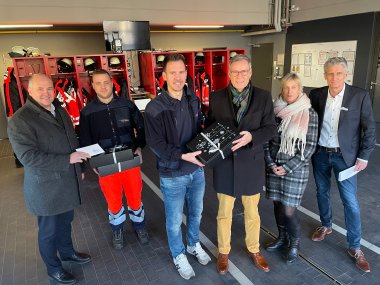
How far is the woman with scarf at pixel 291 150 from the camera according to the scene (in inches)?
82.0

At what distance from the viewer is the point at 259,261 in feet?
7.72

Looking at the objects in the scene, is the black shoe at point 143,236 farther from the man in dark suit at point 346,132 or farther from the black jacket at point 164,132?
the man in dark suit at point 346,132

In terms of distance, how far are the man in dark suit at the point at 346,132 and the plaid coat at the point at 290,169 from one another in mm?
223

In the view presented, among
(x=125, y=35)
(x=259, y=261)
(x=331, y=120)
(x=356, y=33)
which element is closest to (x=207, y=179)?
(x=259, y=261)

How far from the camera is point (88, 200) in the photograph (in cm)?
379

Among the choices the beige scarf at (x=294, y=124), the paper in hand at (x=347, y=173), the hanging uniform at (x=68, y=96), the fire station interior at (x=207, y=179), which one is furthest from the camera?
the hanging uniform at (x=68, y=96)

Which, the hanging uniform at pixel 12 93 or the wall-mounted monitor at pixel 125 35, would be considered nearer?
the hanging uniform at pixel 12 93

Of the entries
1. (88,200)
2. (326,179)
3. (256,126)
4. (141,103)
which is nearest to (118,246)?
(88,200)

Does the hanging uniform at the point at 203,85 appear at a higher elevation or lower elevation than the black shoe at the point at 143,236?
higher

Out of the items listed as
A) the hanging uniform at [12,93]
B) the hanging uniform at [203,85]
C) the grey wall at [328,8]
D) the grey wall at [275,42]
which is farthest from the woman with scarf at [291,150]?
the grey wall at [275,42]

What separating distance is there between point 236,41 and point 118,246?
28.9 ft

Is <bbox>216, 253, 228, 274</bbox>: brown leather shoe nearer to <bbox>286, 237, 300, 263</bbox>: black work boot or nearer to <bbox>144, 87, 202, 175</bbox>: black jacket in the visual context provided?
<bbox>286, 237, 300, 263</bbox>: black work boot

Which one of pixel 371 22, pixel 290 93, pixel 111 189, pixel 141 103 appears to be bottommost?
Answer: pixel 111 189

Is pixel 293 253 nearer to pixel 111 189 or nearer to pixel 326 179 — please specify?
pixel 326 179
